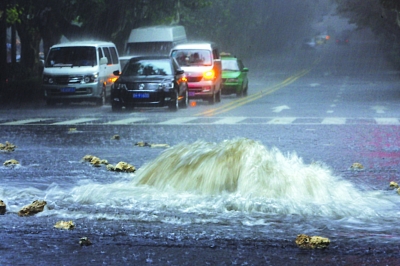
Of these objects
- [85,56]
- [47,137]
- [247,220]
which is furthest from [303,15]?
[247,220]

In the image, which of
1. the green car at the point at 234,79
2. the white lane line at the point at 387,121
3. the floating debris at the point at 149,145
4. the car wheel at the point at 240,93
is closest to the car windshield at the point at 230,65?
the green car at the point at 234,79

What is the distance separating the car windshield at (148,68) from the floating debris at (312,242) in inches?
794

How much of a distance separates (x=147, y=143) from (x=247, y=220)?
25.5 ft

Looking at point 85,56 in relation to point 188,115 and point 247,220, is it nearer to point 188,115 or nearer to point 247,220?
point 188,115

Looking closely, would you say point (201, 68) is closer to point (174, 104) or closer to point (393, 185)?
point (174, 104)

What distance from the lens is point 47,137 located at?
16.8 m

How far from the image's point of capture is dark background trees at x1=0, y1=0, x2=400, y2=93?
37719mm

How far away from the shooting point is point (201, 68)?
30625mm

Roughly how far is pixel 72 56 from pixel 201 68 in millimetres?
4163

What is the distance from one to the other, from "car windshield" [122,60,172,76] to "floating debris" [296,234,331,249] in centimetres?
2017

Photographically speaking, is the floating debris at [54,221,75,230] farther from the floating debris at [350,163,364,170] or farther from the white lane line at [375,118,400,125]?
the white lane line at [375,118,400,125]

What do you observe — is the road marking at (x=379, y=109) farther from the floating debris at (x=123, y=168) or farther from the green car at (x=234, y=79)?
the floating debris at (x=123, y=168)

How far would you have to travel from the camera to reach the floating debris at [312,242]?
643 cm

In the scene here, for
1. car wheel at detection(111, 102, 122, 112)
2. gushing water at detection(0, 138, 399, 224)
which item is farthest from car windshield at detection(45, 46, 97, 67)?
gushing water at detection(0, 138, 399, 224)
